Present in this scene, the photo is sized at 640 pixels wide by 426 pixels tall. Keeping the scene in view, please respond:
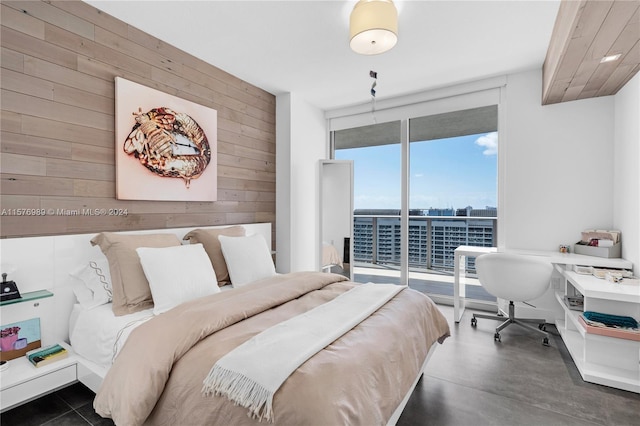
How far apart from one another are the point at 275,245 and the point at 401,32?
2.71m

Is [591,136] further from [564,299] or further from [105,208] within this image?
[105,208]

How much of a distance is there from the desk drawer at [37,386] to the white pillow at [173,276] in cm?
58

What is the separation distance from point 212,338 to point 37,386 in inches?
45.0

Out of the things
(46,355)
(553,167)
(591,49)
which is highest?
(591,49)

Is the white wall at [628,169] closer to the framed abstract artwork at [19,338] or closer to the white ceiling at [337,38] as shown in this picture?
the white ceiling at [337,38]

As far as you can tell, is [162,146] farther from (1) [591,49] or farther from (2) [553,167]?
(2) [553,167]

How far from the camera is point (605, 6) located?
1757mm

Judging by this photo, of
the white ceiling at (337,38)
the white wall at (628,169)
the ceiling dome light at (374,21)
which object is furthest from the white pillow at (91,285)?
the white wall at (628,169)

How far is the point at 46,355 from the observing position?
1928mm

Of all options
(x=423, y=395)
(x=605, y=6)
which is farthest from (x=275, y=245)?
(x=605, y=6)

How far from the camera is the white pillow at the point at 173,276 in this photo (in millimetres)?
2055

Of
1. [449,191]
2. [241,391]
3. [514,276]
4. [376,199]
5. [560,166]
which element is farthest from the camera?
[376,199]

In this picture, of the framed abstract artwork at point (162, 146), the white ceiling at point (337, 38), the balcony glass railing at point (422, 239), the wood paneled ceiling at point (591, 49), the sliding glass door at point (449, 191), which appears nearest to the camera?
the wood paneled ceiling at point (591, 49)

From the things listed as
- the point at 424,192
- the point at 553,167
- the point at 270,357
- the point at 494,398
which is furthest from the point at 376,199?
the point at 270,357
